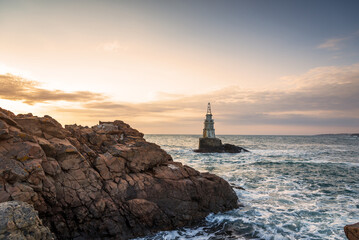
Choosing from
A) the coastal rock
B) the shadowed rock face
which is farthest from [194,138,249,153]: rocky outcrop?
the coastal rock

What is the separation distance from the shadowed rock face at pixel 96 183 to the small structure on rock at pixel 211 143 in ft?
161

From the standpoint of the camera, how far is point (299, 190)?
73.0ft

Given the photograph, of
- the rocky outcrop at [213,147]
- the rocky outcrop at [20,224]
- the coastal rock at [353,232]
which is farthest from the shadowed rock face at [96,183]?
the rocky outcrop at [213,147]

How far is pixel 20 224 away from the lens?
264 inches

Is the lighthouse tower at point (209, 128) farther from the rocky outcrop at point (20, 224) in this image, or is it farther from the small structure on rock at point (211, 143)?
the rocky outcrop at point (20, 224)

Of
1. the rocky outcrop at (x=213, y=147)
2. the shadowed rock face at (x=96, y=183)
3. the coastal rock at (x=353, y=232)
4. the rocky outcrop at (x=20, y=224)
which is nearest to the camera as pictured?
the coastal rock at (x=353, y=232)

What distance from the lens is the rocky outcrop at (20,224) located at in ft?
21.1

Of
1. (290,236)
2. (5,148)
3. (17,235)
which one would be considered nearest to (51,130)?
(5,148)

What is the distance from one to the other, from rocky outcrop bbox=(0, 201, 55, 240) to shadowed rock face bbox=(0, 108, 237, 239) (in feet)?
7.71

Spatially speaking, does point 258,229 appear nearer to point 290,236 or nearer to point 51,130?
point 290,236

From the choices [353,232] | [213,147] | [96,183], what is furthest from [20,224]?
[213,147]

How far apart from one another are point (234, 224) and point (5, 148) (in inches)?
510

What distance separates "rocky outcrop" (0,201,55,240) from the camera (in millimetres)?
6426

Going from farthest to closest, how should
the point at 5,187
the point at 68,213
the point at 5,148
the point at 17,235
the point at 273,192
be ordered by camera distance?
the point at 273,192, the point at 68,213, the point at 5,148, the point at 5,187, the point at 17,235
